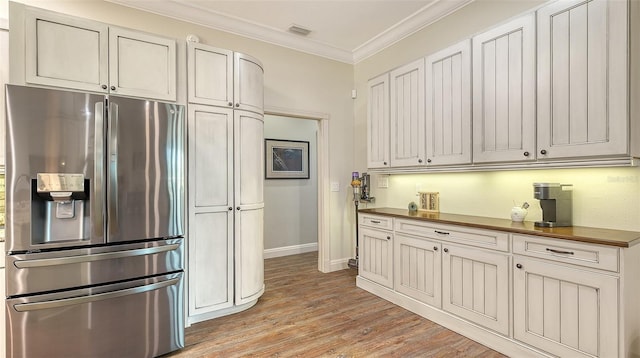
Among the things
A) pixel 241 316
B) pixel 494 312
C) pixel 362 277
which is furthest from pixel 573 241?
pixel 241 316

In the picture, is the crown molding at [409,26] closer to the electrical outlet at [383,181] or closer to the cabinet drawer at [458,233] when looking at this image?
the electrical outlet at [383,181]

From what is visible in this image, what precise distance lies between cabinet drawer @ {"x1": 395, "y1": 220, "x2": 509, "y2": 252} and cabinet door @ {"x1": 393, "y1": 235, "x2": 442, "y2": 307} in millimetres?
79

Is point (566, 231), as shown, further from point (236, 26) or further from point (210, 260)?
point (236, 26)

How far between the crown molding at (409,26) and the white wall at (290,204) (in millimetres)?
1682

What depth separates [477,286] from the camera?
7.86ft

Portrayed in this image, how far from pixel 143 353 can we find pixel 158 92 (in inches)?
79.2

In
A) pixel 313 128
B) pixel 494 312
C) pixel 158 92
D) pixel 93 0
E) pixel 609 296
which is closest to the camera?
pixel 609 296

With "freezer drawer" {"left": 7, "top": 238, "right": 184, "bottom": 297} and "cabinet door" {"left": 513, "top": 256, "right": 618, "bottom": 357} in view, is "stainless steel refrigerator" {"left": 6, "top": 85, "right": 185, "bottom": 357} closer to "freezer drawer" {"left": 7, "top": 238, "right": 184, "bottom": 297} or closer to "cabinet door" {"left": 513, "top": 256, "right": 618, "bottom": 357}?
"freezer drawer" {"left": 7, "top": 238, "right": 184, "bottom": 297}

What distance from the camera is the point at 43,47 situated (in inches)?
84.3

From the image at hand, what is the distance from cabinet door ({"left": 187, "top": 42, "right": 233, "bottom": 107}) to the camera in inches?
107

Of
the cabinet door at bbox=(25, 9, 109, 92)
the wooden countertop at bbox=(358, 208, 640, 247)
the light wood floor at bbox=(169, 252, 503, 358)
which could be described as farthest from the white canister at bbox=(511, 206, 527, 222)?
the cabinet door at bbox=(25, 9, 109, 92)

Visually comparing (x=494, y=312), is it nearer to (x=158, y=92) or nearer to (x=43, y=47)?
(x=158, y=92)

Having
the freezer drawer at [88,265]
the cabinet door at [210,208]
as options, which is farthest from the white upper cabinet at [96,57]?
the freezer drawer at [88,265]

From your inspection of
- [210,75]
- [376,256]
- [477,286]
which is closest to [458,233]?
[477,286]
